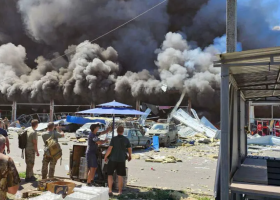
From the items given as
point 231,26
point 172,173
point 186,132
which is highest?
point 231,26

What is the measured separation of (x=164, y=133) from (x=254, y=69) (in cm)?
1297

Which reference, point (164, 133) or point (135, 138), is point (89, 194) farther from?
point (164, 133)

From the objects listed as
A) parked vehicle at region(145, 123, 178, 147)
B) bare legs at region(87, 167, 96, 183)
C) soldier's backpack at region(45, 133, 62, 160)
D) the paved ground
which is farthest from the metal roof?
parked vehicle at region(145, 123, 178, 147)

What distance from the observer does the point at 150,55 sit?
37.1 m

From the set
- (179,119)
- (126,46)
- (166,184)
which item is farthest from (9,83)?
(166,184)

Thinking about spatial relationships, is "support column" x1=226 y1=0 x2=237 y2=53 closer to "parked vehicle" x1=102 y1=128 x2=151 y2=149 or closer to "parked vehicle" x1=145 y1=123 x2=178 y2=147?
"parked vehicle" x1=102 y1=128 x2=151 y2=149

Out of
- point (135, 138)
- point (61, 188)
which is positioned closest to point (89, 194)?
point (61, 188)

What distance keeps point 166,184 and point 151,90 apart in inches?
923

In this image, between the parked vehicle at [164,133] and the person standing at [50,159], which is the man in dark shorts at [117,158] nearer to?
the person standing at [50,159]

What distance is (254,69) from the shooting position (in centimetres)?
432

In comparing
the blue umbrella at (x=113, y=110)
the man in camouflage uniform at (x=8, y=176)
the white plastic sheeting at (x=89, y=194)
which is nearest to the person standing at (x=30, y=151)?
the blue umbrella at (x=113, y=110)

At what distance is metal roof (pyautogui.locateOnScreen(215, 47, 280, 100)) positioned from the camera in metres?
3.62

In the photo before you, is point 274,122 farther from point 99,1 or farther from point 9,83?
point 9,83

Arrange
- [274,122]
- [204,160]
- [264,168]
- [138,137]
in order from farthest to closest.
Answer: [274,122] → [138,137] → [204,160] → [264,168]
